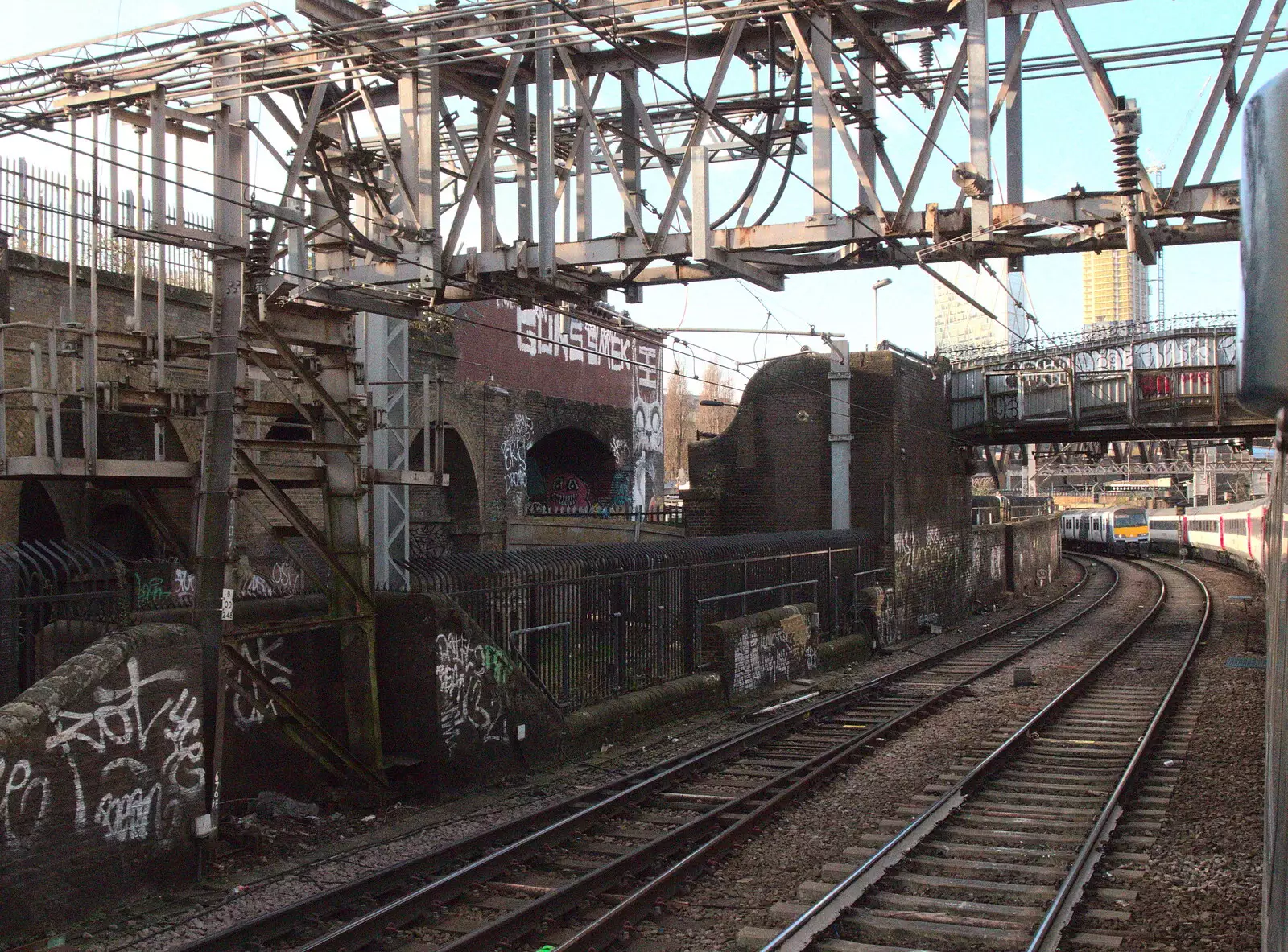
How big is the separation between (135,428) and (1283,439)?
56.9ft

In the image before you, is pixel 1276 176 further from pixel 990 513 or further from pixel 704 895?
pixel 990 513

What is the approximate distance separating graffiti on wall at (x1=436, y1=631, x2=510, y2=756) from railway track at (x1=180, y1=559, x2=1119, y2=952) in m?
1.43

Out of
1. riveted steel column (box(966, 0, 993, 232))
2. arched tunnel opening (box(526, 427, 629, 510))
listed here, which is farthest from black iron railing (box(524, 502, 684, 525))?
riveted steel column (box(966, 0, 993, 232))

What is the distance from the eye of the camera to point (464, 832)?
33.7 ft

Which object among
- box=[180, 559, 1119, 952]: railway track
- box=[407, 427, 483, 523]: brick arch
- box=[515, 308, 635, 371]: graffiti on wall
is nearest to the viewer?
box=[180, 559, 1119, 952]: railway track

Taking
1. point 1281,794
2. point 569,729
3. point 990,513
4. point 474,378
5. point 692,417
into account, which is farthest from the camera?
point 692,417

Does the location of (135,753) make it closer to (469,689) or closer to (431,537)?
(469,689)

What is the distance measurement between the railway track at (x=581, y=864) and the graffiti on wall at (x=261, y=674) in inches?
102

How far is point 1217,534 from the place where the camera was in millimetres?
52938

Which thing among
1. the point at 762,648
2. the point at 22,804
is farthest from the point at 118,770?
the point at 762,648

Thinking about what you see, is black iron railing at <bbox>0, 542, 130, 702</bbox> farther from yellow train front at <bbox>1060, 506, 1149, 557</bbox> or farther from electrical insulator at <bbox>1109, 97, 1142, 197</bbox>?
yellow train front at <bbox>1060, 506, 1149, 557</bbox>

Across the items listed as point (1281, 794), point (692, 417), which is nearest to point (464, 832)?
point (1281, 794)

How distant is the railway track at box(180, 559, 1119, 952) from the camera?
25.3ft

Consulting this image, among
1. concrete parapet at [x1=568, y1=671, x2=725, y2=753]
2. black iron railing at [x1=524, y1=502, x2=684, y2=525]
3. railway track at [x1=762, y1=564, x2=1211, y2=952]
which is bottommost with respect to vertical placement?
railway track at [x1=762, y1=564, x2=1211, y2=952]
